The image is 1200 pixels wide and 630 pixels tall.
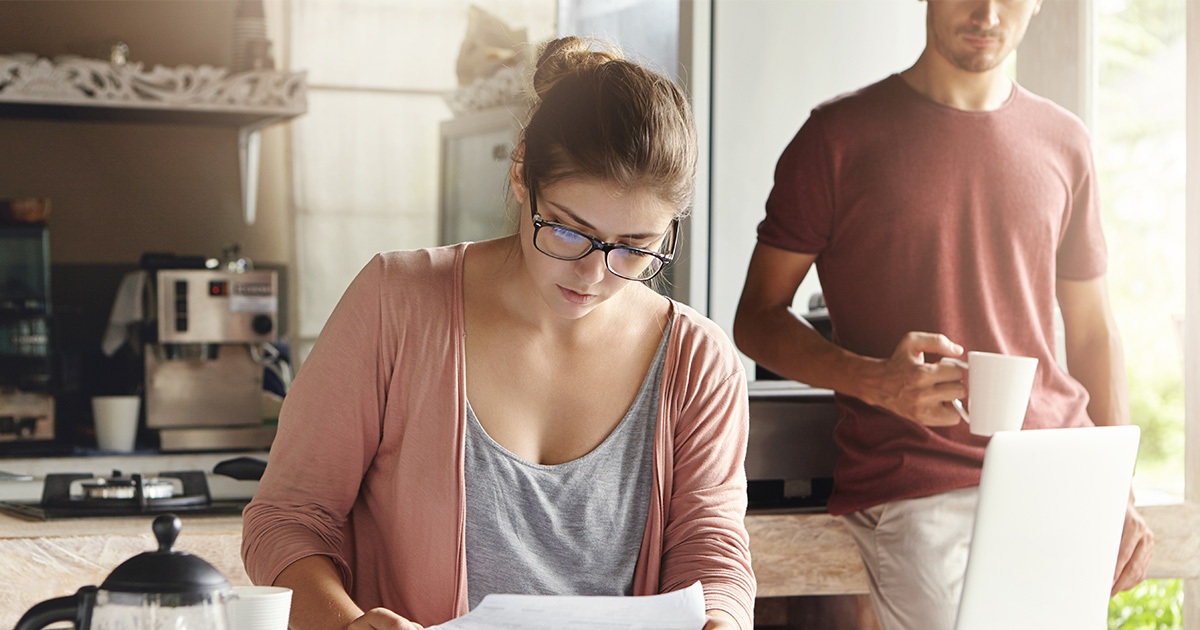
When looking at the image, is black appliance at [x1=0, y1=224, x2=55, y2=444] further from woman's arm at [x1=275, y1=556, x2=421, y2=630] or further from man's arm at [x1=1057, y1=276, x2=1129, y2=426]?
man's arm at [x1=1057, y1=276, x2=1129, y2=426]

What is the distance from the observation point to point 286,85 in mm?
3316

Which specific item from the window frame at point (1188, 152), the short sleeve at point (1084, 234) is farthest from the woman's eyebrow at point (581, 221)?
the window frame at point (1188, 152)

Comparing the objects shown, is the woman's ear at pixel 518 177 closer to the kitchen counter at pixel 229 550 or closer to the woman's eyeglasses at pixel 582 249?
the woman's eyeglasses at pixel 582 249

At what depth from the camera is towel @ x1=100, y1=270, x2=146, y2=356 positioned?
3380 mm

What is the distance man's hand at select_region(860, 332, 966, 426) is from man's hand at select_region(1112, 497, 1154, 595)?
0.41 metres

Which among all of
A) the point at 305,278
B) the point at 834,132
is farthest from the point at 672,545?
the point at 305,278

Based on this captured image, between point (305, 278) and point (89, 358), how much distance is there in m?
1.03

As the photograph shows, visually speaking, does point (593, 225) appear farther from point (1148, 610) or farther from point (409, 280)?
point (1148, 610)

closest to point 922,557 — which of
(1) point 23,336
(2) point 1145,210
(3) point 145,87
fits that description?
(1) point 23,336

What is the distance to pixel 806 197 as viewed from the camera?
6.03 feet

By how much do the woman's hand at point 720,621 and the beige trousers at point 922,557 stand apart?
594mm

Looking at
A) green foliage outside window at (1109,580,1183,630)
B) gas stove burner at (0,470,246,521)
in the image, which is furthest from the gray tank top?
green foliage outside window at (1109,580,1183,630)

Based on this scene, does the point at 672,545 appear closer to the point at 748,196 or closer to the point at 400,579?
the point at 400,579

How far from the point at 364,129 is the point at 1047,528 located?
4.03 meters
